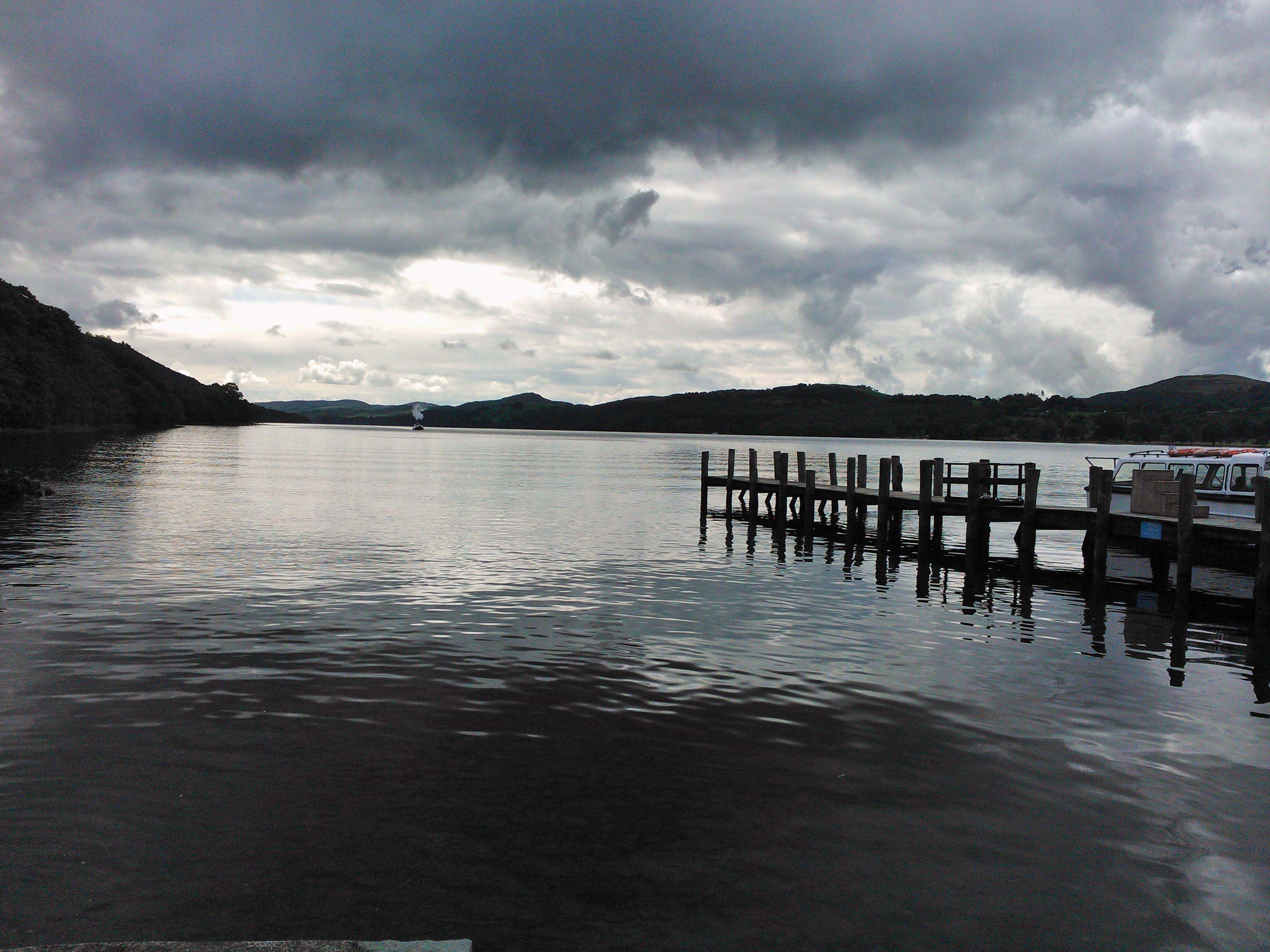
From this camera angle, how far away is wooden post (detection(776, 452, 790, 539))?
3959cm

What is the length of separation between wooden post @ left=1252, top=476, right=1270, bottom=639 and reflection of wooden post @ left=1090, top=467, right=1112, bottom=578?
15.2 feet

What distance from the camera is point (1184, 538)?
22.2 m

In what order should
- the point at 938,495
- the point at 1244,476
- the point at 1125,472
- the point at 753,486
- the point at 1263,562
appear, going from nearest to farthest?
the point at 1263,562 → the point at 1244,476 → the point at 1125,472 → the point at 938,495 → the point at 753,486

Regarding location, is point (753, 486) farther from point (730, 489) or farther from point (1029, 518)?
point (1029, 518)

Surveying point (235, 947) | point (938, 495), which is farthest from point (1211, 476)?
point (235, 947)

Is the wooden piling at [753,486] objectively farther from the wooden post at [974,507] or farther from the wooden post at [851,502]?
the wooden post at [974,507]

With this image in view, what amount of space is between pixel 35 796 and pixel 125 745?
1431mm

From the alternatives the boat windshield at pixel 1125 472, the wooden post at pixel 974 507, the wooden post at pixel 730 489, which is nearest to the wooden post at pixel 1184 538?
the wooden post at pixel 974 507

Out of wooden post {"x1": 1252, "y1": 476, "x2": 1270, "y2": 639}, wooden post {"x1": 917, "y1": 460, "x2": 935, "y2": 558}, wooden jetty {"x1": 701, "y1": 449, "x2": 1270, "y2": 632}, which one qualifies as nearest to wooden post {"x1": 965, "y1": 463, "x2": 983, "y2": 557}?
wooden jetty {"x1": 701, "y1": 449, "x2": 1270, "y2": 632}

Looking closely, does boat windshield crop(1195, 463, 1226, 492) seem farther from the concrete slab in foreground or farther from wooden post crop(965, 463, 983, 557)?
the concrete slab in foreground

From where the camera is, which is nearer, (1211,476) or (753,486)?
(1211,476)

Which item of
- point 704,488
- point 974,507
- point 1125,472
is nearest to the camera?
point 974,507

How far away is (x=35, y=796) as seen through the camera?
28.1ft

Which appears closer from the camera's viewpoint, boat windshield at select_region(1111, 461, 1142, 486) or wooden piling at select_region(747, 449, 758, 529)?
boat windshield at select_region(1111, 461, 1142, 486)
